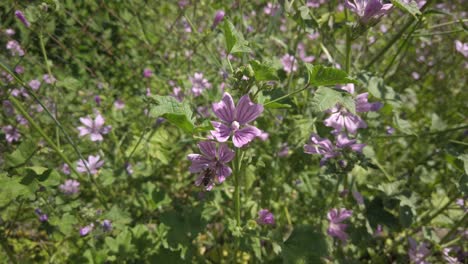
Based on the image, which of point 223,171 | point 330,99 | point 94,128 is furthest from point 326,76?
point 94,128

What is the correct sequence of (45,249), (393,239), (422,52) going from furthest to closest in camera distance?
1. (422,52)
2. (393,239)
3. (45,249)

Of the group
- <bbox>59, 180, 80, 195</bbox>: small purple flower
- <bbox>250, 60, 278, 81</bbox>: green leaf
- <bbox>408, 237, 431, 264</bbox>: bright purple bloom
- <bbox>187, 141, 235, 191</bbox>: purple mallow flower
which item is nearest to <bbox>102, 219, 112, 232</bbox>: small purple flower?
<bbox>59, 180, 80, 195</bbox>: small purple flower

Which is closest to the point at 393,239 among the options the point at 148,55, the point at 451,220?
the point at 451,220

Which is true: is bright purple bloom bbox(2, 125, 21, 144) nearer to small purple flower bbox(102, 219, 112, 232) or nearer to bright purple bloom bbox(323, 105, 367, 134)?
small purple flower bbox(102, 219, 112, 232)

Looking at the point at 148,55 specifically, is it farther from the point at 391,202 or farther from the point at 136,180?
the point at 391,202

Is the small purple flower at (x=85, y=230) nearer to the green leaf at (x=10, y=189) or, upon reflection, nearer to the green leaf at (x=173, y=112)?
the green leaf at (x=10, y=189)

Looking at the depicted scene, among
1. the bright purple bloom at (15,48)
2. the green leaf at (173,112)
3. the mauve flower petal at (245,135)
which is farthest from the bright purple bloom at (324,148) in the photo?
the bright purple bloom at (15,48)
